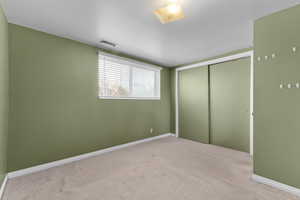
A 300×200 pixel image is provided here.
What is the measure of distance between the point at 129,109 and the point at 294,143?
287 centimetres

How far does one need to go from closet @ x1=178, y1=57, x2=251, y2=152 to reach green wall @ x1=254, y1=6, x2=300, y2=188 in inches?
47.4

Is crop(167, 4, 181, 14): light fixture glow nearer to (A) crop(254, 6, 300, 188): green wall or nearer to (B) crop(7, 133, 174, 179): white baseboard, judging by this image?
(A) crop(254, 6, 300, 188): green wall

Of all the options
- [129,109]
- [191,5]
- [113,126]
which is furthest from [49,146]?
[191,5]

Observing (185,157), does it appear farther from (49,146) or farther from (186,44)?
(49,146)

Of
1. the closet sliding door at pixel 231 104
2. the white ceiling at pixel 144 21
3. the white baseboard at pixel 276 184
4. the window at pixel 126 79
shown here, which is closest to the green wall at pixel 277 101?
the white baseboard at pixel 276 184

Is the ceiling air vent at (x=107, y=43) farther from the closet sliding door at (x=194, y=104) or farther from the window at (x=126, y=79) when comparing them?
the closet sliding door at (x=194, y=104)

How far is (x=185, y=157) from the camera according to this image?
2697 millimetres

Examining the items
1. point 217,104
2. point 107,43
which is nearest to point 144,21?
point 107,43

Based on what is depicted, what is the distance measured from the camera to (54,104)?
2.31 m

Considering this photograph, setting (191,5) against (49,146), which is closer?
(191,5)

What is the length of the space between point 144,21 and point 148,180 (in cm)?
226

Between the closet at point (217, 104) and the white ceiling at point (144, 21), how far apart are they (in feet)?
2.08

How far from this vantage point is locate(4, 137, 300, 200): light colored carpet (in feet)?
5.20


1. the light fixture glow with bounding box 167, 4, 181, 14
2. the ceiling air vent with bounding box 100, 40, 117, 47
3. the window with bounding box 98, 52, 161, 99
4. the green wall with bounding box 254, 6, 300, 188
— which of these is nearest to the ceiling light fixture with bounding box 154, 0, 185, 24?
the light fixture glow with bounding box 167, 4, 181, 14
